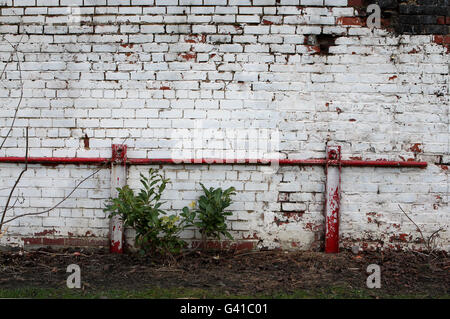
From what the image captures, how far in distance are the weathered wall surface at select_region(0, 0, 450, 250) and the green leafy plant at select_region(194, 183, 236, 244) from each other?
261 mm

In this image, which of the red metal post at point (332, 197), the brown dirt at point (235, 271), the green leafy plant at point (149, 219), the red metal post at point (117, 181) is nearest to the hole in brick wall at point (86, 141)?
the red metal post at point (117, 181)

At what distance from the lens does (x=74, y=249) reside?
4316 mm

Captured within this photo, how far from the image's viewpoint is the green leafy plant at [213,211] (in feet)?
12.9

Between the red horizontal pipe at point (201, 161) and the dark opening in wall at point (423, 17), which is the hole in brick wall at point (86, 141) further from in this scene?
the dark opening in wall at point (423, 17)

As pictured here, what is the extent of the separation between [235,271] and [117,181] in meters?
1.55

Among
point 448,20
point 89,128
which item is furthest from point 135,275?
point 448,20

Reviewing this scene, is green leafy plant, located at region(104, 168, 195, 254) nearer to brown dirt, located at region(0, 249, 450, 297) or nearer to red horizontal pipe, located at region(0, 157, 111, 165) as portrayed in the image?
brown dirt, located at region(0, 249, 450, 297)

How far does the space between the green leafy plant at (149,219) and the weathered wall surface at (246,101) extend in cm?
38

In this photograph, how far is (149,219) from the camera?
3.83 metres

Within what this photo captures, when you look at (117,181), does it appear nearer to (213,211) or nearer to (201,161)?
(201,161)

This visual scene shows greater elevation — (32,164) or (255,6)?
(255,6)

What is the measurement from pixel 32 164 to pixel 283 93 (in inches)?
109
